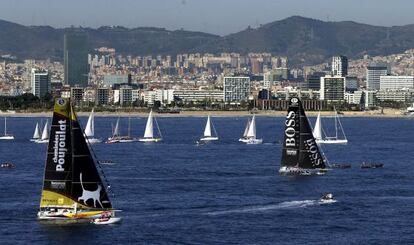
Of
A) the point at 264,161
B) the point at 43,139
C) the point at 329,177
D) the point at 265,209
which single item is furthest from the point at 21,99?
the point at 265,209

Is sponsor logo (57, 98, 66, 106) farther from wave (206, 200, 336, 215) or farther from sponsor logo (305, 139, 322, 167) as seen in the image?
sponsor logo (305, 139, 322, 167)

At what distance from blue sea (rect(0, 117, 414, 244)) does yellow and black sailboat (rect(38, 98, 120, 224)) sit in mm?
544

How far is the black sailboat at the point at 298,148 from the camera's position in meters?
56.2

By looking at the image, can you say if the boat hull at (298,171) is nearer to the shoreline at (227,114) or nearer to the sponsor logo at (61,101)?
the sponsor logo at (61,101)

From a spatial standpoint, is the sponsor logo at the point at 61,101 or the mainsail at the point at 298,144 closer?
the sponsor logo at the point at 61,101

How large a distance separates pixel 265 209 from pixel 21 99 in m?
156

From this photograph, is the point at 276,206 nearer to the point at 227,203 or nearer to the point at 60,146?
the point at 227,203

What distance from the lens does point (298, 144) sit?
5628cm

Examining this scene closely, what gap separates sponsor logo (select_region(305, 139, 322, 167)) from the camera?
56188 millimetres

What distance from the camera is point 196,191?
49156 millimetres

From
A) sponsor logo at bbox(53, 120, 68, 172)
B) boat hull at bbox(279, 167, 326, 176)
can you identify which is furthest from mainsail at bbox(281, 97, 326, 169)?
sponsor logo at bbox(53, 120, 68, 172)

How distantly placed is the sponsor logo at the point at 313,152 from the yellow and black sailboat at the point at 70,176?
65.7 feet

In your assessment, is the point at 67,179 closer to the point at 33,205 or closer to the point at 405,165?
the point at 33,205

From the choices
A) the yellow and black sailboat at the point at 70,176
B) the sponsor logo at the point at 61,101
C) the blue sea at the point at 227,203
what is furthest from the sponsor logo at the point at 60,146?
the blue sea at the point at 227,203
